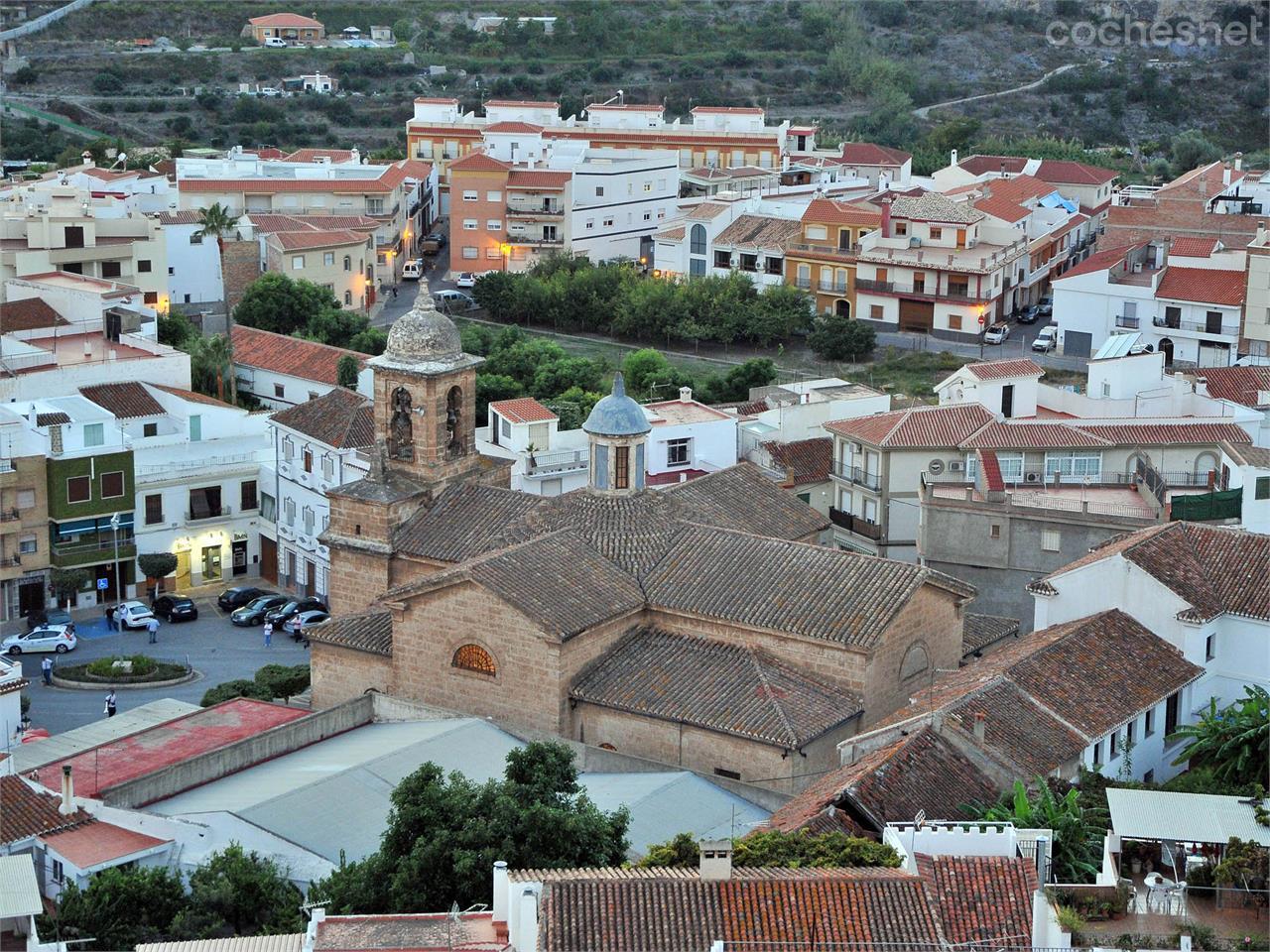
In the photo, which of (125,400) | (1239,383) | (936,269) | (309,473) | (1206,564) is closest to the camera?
(1206,564)

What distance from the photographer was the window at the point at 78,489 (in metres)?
48.3

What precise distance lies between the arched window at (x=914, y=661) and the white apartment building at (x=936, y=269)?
4093 cm

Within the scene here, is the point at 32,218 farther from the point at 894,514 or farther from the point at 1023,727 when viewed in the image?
the point at 1023,727

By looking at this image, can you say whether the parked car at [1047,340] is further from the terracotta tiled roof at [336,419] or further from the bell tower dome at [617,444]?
the bell tower dome at [617,444]

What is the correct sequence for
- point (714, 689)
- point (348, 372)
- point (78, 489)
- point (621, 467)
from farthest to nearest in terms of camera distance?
point (348, 372) < point (78, 489) < point (621, 467) < point (714, 689)

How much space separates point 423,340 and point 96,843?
12.1m

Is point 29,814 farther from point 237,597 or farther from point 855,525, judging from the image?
point 855,525

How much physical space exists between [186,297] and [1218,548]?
47.3 metres

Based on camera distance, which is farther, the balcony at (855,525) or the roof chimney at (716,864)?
the balcony at (855,525)

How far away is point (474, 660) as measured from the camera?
34125 millimetres

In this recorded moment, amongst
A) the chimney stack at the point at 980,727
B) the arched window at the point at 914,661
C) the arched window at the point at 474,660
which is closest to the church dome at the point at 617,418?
the arched window at the point at 474,660

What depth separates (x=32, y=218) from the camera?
68312 millimetres

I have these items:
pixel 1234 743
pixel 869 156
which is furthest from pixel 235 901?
pixel 869 156

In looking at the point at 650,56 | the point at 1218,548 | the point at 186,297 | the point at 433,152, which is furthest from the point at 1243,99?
the point at 1218,548
